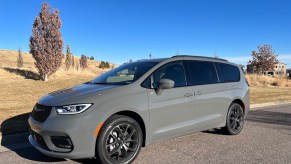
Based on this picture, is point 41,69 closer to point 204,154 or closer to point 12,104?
point 12,104

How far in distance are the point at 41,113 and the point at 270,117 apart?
24.2 ft

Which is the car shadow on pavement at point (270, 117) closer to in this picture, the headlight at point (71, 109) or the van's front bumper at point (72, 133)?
the van's front bumper at point (72, 133)

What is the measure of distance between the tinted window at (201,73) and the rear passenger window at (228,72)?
0.24 m

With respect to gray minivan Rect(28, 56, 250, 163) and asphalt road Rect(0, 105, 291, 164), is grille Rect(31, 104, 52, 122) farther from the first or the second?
asphalt road Rect(0, 105, 291, 164)

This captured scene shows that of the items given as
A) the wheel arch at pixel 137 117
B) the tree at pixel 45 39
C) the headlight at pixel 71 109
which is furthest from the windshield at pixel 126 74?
the tree at pixel 45 39

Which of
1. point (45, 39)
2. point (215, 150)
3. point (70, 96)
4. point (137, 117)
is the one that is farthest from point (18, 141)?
point (45, 39)

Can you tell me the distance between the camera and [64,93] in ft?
16.3

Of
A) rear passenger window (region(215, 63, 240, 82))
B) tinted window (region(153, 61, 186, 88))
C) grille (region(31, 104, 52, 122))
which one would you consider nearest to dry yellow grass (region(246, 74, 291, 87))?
rear passenger window (region(215, 63, 240, 82))

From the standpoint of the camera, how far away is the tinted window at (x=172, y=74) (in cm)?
543

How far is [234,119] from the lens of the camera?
696cm

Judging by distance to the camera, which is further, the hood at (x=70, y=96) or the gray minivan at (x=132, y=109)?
the hood at (x=70, y=96)

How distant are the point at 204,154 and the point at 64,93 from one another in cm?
263

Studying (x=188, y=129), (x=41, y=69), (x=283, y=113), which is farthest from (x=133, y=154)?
(x=41, y=69)

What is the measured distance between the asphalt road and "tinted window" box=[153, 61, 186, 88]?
1236mm
